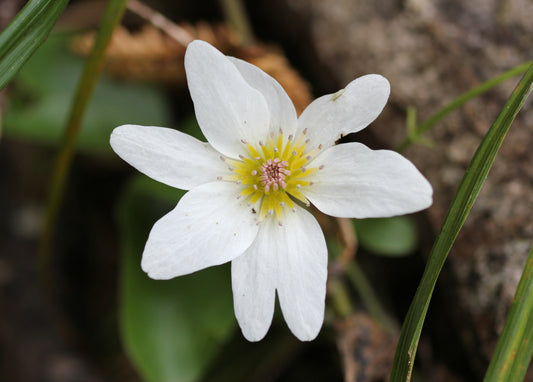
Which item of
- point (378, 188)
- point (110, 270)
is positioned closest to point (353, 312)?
point (378, 188)

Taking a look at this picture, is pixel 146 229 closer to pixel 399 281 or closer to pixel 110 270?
pixel 110 270

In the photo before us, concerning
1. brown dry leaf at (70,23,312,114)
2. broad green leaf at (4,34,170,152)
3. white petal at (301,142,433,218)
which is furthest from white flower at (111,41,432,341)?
broad green leaf at (4,34,170,152)

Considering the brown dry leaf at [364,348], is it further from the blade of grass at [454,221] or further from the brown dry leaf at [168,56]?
the brown dry leaf at [168,56]

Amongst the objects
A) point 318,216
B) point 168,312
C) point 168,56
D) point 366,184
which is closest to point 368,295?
point 318,216

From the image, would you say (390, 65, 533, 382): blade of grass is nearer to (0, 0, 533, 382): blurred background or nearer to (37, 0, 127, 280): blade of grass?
(0, 0, 533, 382): blurred background

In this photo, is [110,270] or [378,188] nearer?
[378,188]
